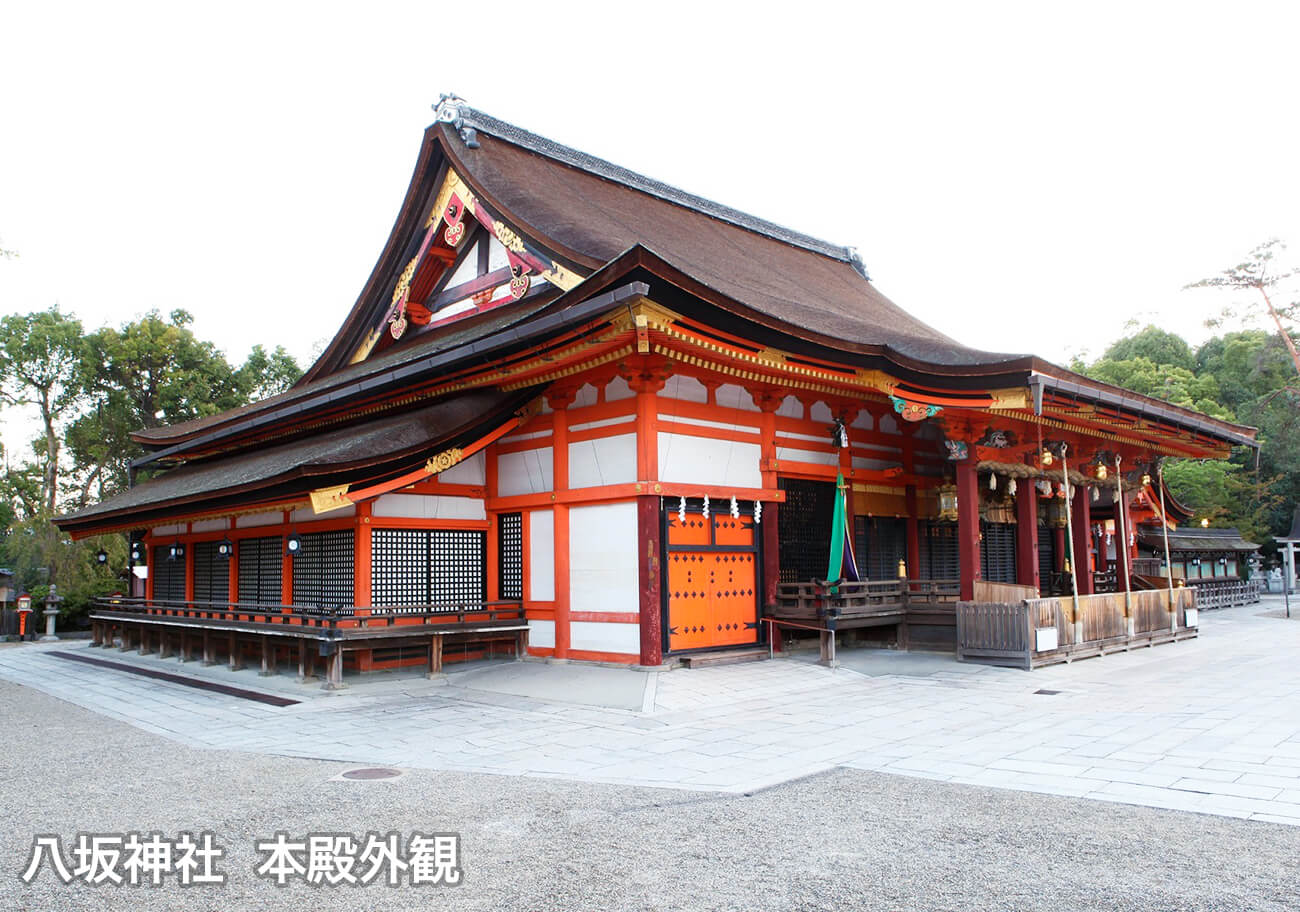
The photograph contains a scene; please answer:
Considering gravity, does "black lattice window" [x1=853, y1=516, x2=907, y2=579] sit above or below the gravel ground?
above

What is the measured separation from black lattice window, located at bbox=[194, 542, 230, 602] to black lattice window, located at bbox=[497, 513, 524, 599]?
19.2ft

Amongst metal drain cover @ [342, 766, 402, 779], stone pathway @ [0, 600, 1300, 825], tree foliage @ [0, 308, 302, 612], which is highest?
tree foliage @ [0, 308, 302, 612]

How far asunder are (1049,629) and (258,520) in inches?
504

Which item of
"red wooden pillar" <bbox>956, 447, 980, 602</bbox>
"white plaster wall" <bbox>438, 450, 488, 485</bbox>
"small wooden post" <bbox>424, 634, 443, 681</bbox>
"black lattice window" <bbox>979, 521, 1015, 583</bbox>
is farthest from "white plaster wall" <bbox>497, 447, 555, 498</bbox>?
"black lattice window" <bbox>979, 521, 1015, 583</bbox>

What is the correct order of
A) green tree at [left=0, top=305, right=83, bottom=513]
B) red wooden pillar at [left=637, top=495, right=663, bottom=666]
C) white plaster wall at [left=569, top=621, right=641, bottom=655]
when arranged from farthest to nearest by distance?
green tree at [left=0, top=305, right=83, bottom=513]
white plaster wall at [left=569, top=621, right=641, bottom=655]
red wooden pillar at [left=637, top=495, right=663, bottom=666]

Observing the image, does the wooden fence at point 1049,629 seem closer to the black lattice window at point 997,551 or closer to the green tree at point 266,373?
the black lattice window at point 997,551

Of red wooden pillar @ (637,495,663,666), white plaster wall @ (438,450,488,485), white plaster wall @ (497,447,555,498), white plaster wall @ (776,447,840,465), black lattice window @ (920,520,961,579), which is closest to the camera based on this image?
red wooden pillar @ (637,495,663,666)

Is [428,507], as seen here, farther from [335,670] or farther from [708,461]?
[708,461]

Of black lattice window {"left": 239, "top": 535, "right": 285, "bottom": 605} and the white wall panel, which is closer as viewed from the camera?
the white wall panel

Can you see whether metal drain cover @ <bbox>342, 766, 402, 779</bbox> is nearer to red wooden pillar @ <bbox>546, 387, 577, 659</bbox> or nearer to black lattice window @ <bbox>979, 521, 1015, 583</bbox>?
red wooden pillar @ <bbox>546, 387, 577, 659</bbox>

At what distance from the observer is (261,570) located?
1550 cm

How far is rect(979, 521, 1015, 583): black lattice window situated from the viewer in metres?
19.1

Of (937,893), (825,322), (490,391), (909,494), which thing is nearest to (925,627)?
(909,494)

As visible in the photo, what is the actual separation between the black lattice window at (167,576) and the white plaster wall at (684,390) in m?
11.6
